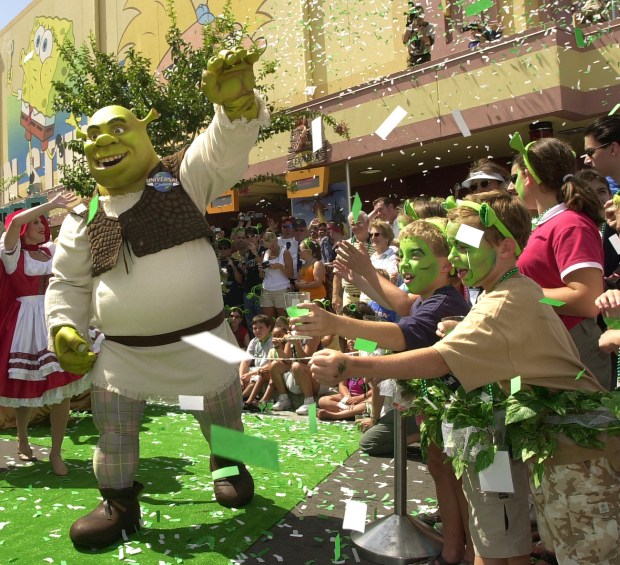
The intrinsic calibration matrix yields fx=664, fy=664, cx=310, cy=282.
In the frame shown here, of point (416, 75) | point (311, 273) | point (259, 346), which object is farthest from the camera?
point (416, 75)

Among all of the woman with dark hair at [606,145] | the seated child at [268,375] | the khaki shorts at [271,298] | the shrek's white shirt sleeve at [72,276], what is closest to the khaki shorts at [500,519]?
the woman with dark hair at [606,145]

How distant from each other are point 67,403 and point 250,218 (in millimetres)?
8909

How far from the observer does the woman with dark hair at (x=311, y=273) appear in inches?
288

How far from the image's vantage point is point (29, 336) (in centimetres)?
426

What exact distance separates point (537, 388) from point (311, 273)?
5401mm

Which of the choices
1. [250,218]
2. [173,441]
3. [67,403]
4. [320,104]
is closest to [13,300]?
[67,403]

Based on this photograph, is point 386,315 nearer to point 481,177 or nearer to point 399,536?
point 481,177

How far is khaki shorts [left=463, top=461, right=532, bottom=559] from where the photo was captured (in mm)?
2162

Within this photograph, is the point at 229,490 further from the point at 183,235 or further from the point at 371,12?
the point at 371,12

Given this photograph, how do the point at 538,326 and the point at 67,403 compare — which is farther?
the point at 67,403

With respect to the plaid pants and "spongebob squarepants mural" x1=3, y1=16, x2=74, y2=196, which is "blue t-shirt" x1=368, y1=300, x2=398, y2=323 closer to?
the plaid pants

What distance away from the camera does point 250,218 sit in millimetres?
12828

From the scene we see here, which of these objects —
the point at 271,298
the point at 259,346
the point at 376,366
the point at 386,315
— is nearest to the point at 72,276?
the point at 376,366

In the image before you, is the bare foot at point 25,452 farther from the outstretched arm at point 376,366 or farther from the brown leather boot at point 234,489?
the outstretched arm at point 376,366
